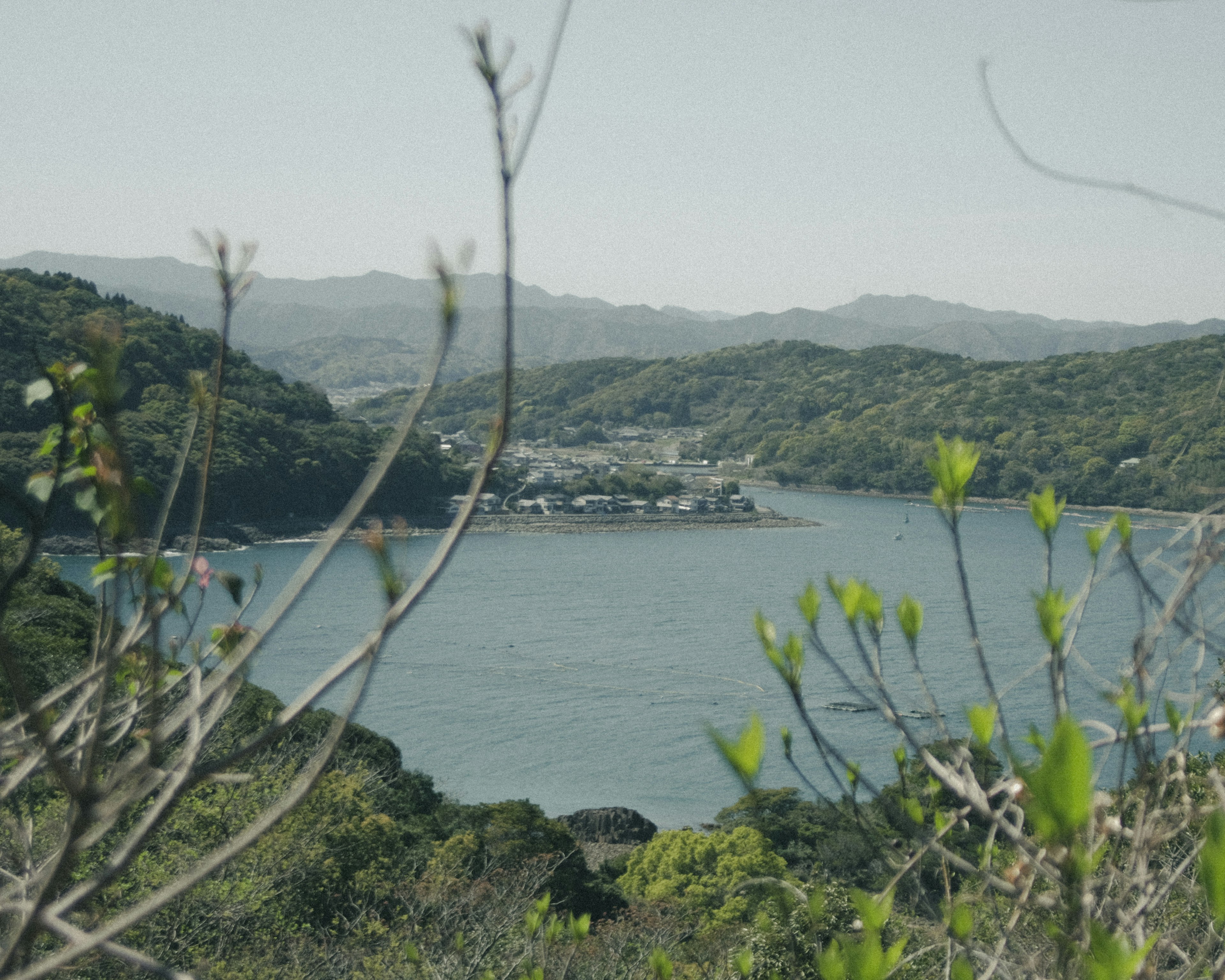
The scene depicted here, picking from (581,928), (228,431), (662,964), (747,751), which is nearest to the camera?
(747,751)

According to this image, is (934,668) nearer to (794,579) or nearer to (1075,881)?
(794,579)

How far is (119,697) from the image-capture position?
222 cm

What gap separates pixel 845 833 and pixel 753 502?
132ft

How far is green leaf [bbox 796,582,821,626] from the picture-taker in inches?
43.9

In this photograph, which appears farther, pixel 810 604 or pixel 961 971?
pixel 810 604

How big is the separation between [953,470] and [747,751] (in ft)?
1.36

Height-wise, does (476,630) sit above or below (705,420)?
below

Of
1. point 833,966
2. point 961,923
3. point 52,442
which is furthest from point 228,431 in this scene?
point 833,966

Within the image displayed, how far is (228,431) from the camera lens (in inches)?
888

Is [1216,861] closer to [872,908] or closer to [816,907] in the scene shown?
[872,908]

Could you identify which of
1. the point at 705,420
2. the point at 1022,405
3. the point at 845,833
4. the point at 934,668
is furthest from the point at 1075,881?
the point at 705,420

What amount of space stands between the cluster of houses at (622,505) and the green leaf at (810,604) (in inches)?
1803

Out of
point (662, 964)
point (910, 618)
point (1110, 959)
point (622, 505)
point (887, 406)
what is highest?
point (887, 406)

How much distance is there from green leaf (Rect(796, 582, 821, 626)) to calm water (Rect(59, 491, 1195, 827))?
10.3 meters
